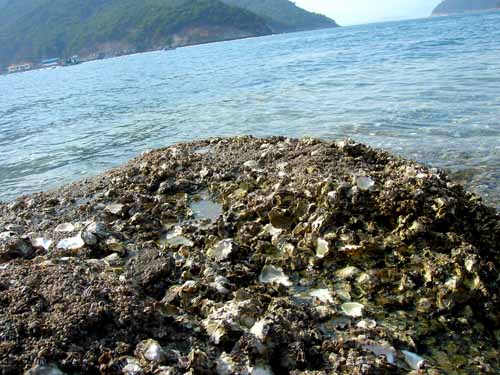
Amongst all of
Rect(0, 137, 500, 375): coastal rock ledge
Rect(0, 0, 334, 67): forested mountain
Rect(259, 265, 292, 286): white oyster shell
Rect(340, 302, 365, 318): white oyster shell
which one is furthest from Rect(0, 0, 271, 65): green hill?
Rect(340, 302, 365, 318): white oyster shell

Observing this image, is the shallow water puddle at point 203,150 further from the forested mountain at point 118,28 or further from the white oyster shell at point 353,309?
the forested mountain at point 118,28

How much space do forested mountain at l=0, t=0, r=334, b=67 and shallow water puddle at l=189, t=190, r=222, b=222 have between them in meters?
126

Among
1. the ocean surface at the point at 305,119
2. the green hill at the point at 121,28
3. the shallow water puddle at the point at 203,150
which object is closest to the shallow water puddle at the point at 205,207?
the shallow water puddle at the point at 203,150

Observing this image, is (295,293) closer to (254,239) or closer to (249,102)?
(254,239)

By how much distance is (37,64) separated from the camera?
128250mm

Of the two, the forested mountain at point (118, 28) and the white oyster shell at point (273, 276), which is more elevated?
the forested mountain at point (118, 28)

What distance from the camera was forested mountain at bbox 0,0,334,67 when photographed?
127625mm

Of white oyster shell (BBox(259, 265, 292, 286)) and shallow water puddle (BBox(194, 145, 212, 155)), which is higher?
shallow water puddle (BBox(194, 145, 212, 155))

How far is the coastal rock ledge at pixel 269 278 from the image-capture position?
2760 mm

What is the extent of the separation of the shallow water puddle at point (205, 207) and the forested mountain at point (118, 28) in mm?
125963

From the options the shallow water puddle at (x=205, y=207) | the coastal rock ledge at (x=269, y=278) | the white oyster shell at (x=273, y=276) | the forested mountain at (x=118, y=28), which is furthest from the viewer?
the forested mountain at (x=118, y=28)

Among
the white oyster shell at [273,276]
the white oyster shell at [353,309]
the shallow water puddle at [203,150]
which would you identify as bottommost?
the white oyster shell at [353,309]

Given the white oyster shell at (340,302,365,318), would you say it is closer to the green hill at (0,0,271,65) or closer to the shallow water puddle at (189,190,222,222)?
the shallow water puddle at (189,190,222,222)

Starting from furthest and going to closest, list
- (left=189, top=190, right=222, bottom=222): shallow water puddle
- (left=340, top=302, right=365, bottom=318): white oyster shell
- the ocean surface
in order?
the ocean surface → (left=189, top=190, right=222, bottom=222): shallow water puddle → (left=340, top=302, right=365, bottom=318): white oyster shell
